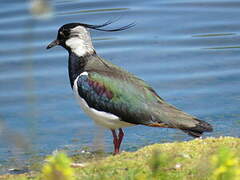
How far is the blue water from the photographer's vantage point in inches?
373

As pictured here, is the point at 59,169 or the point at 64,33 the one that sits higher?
the point at 64,33

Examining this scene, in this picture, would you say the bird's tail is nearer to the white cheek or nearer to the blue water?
the blue water

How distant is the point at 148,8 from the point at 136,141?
19.6 feet

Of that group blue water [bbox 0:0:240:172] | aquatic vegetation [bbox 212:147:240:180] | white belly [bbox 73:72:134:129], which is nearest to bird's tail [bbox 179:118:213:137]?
white belly [bbox 73:72:134:129]

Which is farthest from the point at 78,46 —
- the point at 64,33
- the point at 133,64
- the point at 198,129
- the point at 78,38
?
the point at 133,64

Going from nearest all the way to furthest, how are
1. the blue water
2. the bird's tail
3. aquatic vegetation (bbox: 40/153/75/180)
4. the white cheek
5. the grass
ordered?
aquatic vegetation (bbox: 40/153/75/180) < the grass < the bird's tail < the white cheek < the blue water

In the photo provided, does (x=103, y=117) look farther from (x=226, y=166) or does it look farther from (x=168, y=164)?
(x=226, y=166)

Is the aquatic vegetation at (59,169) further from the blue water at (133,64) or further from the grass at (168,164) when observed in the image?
the blue water at (133,64)

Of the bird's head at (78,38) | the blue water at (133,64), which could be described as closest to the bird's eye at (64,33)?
the bird's head at (78,38)

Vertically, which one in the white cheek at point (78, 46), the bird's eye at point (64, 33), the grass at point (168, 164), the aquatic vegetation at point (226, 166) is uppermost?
the bird's eye at point (64, 33)

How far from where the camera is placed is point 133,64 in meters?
12.1

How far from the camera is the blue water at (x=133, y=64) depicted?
9.47 metres

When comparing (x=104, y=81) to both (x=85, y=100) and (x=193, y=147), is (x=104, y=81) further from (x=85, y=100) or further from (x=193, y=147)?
(x=193, y=147)

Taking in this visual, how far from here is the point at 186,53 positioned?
12562 mm
